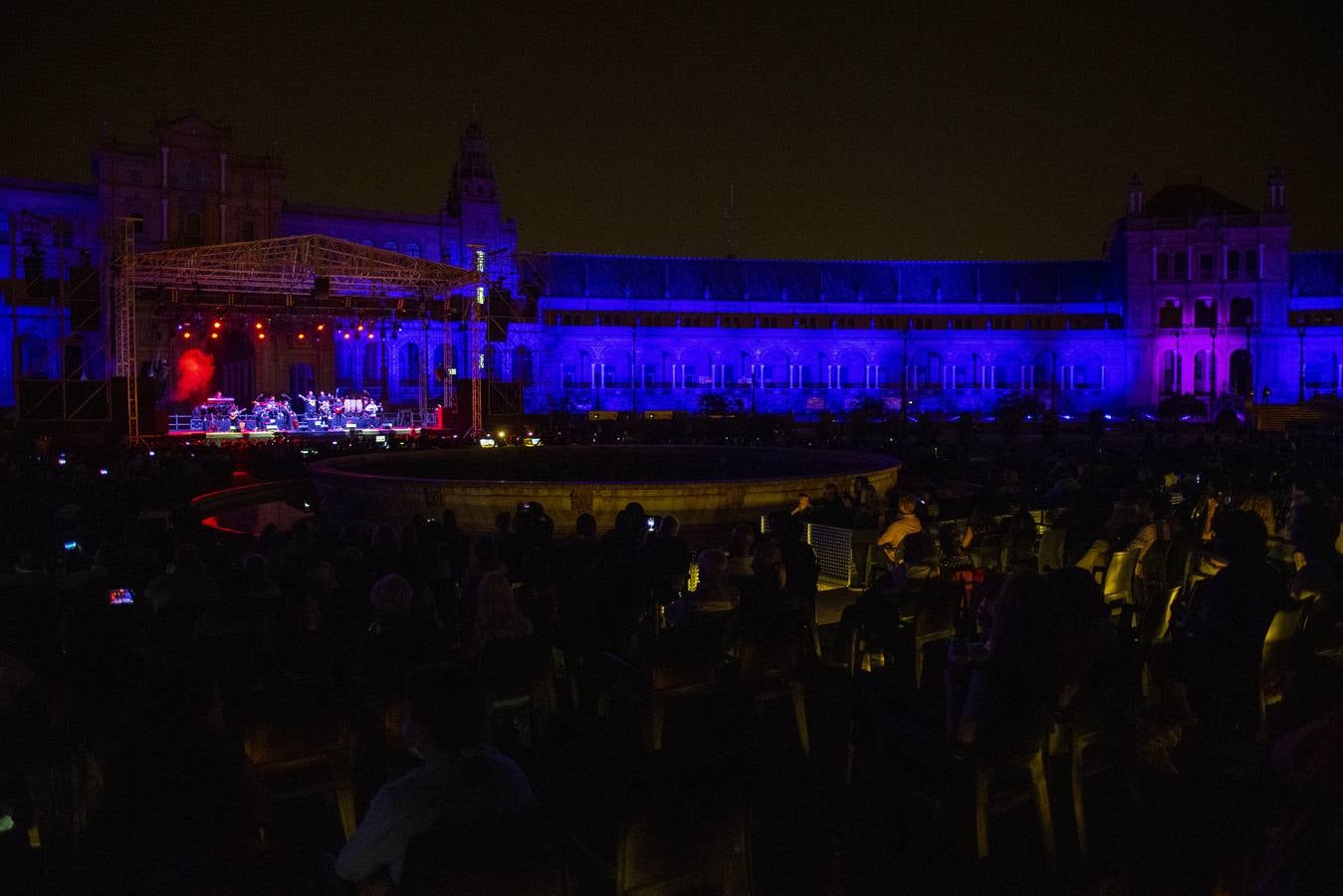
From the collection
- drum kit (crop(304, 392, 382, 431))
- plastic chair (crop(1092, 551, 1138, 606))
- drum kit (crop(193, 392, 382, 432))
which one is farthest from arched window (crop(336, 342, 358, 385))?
plastic chair (crop(1092, 551, 1138, 606))

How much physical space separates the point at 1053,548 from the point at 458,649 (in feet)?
21.4

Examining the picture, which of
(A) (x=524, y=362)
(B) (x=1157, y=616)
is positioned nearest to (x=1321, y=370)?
(A) (x=524, y=362)

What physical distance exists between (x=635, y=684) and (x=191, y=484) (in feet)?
48.8

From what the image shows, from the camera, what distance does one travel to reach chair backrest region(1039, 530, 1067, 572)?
10.4 meters

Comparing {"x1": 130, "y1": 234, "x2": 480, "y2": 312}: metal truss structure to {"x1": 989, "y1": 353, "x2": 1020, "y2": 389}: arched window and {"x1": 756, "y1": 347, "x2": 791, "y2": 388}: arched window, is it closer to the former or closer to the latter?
{"x1": 756, "y1": 347, "x2": 791, "y2": 388}: arched window

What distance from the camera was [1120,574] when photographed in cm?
898

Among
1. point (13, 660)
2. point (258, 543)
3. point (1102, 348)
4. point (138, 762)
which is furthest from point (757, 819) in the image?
point (1102, 348)

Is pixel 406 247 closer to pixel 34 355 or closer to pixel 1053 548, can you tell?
pixel 34 355

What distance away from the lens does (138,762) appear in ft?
12.6

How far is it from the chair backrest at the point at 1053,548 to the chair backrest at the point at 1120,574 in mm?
1345

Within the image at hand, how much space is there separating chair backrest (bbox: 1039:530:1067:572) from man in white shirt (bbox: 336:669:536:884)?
8.40m

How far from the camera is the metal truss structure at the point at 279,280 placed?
2992cm

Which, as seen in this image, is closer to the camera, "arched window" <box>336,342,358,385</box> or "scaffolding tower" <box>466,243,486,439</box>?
"scaffolding tower" <box>466,243,486,439</box>

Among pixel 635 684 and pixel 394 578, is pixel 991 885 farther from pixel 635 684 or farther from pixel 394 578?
pixel 394 578
